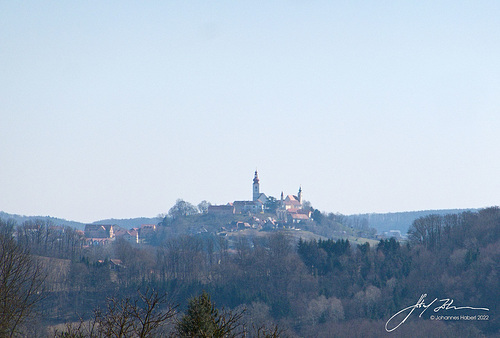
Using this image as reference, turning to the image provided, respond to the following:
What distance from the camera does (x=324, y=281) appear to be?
83.6 metres

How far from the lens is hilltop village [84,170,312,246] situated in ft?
571

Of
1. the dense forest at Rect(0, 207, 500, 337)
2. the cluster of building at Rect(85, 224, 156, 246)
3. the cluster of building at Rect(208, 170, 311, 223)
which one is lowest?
the dense forest at Rect(0, 207, 500, 337)

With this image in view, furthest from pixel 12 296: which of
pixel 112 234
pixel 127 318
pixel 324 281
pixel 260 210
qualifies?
pixel 112 234

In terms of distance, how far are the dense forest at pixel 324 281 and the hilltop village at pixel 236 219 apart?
66.9 metres

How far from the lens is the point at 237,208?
645 ft

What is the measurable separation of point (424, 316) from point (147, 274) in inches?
1596

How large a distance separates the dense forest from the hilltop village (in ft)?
219

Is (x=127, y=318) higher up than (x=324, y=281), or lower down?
higher up

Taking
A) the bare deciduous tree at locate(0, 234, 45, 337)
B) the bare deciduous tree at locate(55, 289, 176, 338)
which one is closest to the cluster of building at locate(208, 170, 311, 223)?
the bare deciduous tree at locate(0, 234, 45, 337)

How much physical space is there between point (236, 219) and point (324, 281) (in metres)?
97.4

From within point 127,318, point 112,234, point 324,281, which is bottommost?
point 324,281

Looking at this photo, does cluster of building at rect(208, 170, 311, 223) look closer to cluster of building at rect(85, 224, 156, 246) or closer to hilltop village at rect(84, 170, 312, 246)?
hilltop village at rect(84, 170, 312, 246)

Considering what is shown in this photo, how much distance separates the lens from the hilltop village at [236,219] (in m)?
174

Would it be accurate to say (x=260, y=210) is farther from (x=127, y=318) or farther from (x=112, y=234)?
(x=127, y=318)
